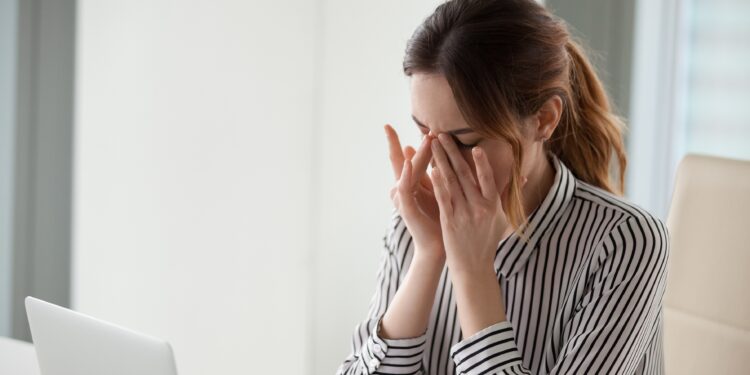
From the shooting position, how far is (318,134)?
2.36 meters

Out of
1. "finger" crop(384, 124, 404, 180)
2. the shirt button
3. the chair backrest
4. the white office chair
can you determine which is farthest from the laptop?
the chair backrest

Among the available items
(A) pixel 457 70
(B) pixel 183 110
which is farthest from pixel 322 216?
(A) pixel 457 70

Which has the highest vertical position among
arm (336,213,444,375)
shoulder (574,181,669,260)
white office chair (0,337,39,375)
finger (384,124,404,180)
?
finger (384,124,404,180)

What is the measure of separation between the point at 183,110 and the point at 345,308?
73 cm

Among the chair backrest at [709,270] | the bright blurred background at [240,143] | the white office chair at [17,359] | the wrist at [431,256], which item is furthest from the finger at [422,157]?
the bright blurred background at [240,143]

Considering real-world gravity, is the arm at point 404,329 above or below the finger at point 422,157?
below

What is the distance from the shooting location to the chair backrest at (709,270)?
1356 mm

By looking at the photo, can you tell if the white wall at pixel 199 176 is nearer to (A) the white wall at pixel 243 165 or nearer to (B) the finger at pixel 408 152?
(A) the white wall at pixel 243 165

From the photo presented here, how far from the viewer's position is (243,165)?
8.11 feet

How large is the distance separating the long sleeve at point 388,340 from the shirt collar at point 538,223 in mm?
163

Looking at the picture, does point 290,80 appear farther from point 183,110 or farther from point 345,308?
point 345,308

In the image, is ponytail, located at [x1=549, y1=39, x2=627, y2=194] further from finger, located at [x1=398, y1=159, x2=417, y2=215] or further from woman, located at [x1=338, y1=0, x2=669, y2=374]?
finger, located at [x1=398, y1=159, x2=417, y2=215]

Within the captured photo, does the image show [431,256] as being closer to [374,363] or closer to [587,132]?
[374,363]

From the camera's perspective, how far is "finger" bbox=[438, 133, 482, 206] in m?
1.20
